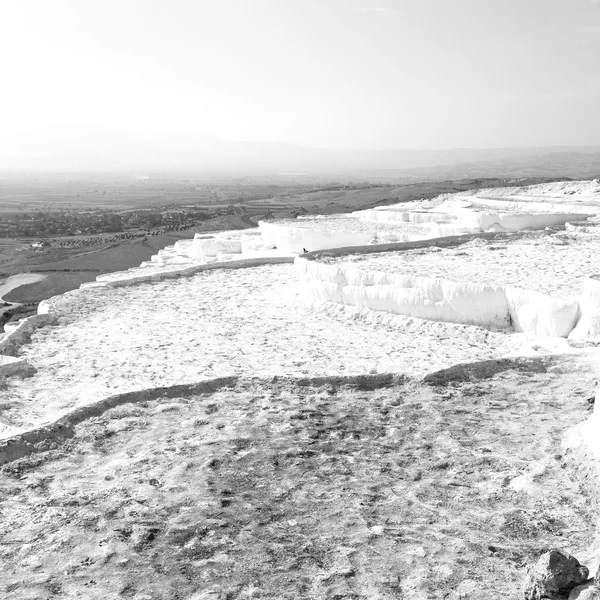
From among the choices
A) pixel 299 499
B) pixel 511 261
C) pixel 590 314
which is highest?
pixel 511 261

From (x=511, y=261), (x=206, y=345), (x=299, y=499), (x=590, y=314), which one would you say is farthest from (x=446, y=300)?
(x=299, y=499)

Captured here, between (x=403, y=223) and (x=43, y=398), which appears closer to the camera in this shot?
(x=43, y=398)

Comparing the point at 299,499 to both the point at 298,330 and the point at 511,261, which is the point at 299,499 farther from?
the point at 511,261

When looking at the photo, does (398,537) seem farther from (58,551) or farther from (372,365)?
(372,365)

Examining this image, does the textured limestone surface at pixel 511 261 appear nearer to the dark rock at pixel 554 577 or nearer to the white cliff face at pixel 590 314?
the white cliff face at pixel 590 314

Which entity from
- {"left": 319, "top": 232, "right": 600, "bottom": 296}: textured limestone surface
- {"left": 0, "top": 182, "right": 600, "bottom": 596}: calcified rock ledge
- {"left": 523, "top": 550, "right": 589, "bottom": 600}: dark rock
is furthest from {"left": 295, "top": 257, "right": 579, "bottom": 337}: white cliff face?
{"left": 523, "top": 550, "right": 589, "bottom": 600}: dark rock

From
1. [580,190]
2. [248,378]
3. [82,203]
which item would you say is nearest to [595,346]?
[248,378]
